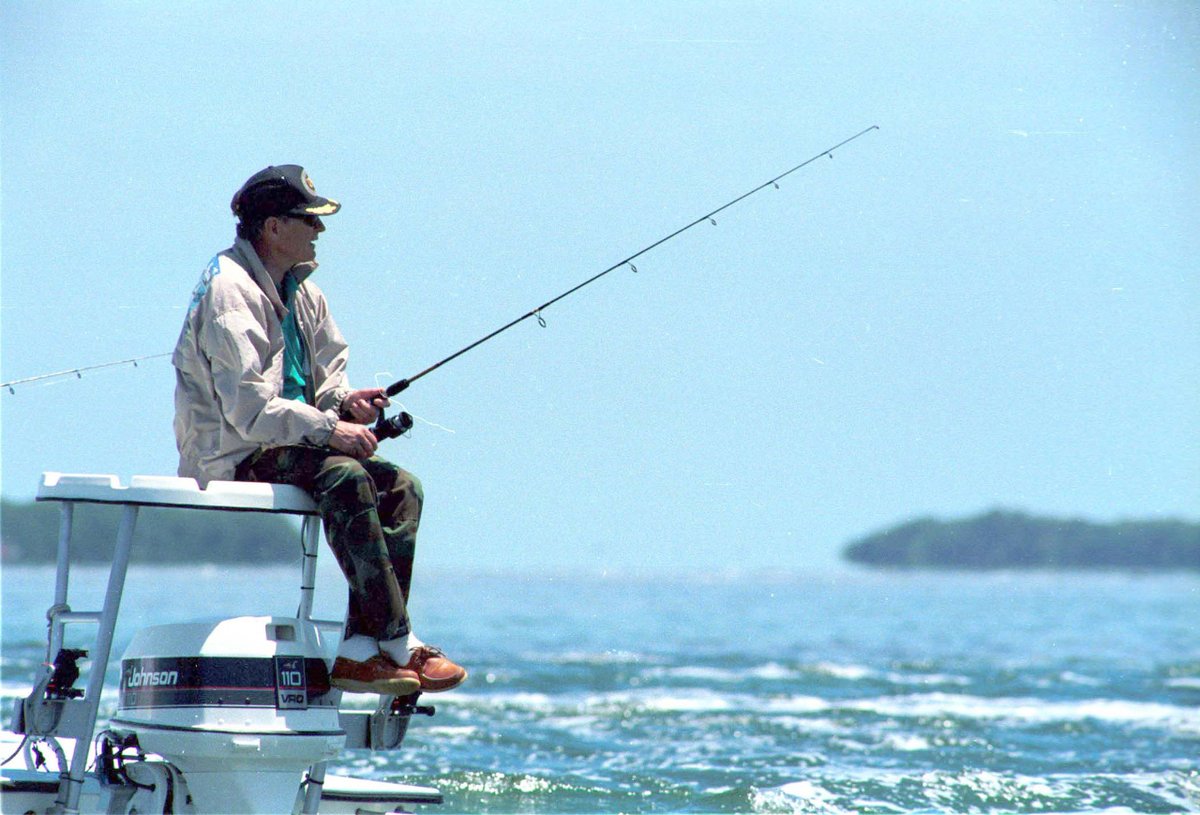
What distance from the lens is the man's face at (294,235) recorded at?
4387 millimetres

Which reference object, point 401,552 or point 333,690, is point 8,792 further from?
point 401,552

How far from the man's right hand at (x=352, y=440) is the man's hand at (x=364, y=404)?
0.25m

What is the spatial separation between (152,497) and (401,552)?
2.08 feet

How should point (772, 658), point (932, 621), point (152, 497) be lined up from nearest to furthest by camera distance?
1. point (152, 497)
2. point (772, 658)
3. point (932, 621)

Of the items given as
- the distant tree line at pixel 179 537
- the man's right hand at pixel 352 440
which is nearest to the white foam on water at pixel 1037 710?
the man's right hand at pixel 352 440

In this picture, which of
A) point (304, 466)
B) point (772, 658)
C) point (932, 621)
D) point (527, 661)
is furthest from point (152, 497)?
point (932, 621)

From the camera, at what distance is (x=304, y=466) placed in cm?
416

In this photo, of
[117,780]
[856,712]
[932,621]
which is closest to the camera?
[117,780]

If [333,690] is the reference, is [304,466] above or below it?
above

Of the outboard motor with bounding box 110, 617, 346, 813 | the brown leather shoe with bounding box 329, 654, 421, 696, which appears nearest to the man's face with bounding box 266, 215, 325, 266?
the outboard motor with bounding box 110, 617, 346, 813

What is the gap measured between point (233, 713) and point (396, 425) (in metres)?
0.88

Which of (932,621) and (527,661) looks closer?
(527,661)

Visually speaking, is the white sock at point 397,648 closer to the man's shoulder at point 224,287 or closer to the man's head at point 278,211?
the man's shoulder at point 224,287

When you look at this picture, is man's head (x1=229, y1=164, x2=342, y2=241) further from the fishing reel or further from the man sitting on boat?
the fishing reel
